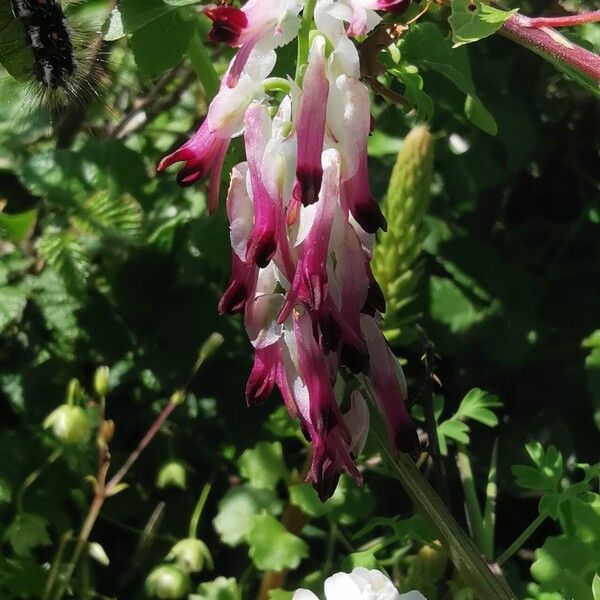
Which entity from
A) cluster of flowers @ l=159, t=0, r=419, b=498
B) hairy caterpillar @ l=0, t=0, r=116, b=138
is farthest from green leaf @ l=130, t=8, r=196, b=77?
cluster of flowers @ l=159, t=0, r=419, b=498

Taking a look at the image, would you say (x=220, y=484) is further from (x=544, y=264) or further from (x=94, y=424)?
(x=544, y=264)

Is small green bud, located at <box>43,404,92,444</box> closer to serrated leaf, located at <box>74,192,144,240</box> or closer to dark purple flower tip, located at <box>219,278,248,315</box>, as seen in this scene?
serrated leaf, located at <box>74,192,144,240</box>

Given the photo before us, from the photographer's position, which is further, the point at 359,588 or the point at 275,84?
the point at 359,588

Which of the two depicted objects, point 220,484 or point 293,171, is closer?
point 293,171

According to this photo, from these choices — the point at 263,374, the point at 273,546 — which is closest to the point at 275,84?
the point at 263,374

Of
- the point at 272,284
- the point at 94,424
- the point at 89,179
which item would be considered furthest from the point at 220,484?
the point at 272,284

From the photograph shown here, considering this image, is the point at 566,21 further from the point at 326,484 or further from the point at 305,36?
the point at 326,484
